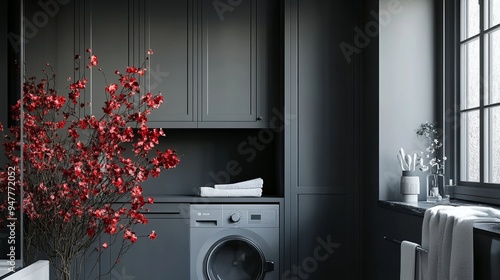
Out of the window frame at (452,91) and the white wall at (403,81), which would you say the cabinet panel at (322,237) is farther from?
the window frame at (452,91)

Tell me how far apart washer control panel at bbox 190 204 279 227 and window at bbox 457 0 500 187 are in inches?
50.0

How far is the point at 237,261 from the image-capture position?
171 inches

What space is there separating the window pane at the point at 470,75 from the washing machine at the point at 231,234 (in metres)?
1.41

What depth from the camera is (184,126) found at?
4.47m

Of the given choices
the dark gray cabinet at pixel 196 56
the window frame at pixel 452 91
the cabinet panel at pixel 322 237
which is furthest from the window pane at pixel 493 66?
the dark gray cabinet at pixel 196 56

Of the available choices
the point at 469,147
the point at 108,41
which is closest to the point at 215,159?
the point at 108,41

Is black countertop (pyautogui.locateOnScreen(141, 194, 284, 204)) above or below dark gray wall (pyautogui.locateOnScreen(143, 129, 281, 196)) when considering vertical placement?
below

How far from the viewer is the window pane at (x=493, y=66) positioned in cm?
326

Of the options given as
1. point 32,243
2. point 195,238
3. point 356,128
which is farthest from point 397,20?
point 32,243

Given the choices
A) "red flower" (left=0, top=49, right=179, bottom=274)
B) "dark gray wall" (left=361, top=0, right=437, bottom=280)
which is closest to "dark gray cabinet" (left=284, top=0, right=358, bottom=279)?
"dark gray wall" (left=361, top=0, right=437, bottom=280)

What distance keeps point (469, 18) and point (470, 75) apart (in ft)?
1.06

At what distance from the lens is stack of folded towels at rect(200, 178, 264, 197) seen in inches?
170

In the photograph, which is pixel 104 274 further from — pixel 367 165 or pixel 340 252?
pixel 367 165

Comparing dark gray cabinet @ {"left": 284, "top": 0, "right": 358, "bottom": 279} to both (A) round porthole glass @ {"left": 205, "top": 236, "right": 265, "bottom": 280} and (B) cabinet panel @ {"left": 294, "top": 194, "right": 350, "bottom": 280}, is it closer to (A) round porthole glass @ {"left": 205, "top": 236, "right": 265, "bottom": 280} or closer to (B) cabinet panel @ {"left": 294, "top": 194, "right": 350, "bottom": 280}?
(B) cabinet panel @ {"left": 294, "top": 194, "right": 350, "bottom": 280}
